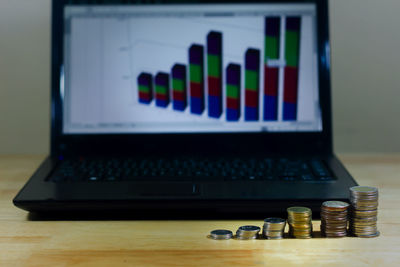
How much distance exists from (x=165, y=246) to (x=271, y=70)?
1.51 feet

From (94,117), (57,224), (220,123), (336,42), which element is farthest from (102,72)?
(336,42)

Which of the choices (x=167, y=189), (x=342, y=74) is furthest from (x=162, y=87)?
(x=342, y=74)

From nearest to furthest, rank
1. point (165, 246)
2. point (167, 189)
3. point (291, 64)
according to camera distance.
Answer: point (165, 246), point (167, 189), point (291, 64)

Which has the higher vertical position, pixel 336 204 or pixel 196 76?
pixel 196 76

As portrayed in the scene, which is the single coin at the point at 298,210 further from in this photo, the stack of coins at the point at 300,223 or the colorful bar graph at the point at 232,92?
the colorful bar graph at the point at 232,92

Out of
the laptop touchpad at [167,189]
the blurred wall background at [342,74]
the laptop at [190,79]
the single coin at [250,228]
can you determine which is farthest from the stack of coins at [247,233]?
the blurred wall background at [342,74]

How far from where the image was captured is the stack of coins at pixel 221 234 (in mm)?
702

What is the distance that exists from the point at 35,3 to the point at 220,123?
18.6 inches

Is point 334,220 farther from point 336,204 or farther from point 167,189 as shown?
point 167,189

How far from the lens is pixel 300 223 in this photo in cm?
71

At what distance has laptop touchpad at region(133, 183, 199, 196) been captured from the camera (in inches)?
31.5

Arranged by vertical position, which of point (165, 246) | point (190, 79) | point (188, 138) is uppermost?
point (190, 79)

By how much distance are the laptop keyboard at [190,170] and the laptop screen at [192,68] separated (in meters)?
0.09

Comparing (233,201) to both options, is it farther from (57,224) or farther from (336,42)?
(336,42)
